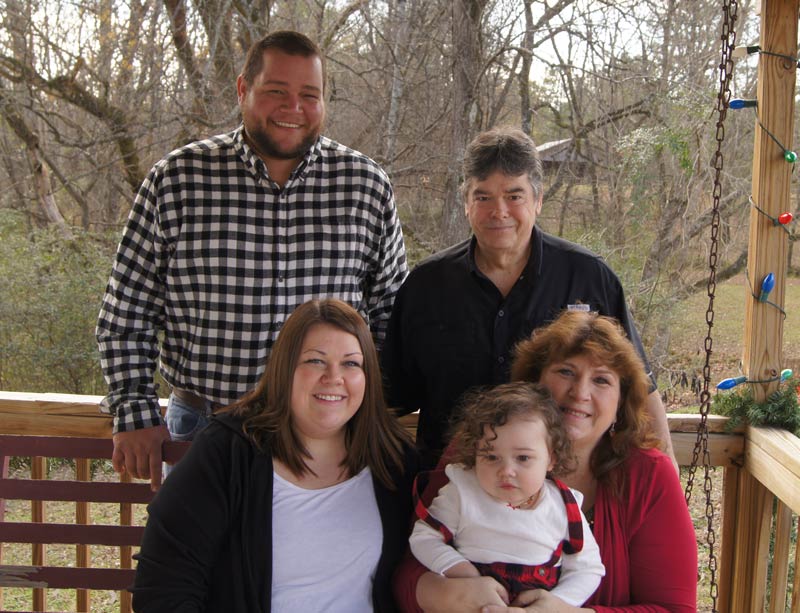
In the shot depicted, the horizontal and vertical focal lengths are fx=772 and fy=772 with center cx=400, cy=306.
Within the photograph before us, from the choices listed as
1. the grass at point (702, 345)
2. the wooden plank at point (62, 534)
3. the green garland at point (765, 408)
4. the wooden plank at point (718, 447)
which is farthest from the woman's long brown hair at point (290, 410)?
the grass at point (702, 345)

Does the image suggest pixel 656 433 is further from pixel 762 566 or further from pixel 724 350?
pixel 724 350

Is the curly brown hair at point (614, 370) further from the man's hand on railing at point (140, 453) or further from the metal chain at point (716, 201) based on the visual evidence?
the man's hand on railing at point (140, 453)

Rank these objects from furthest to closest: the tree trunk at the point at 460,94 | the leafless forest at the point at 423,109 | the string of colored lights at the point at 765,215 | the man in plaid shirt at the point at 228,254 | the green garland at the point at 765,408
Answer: the tree trunk at the point at 460,94 → the leafless forest at the point at 423,109 → the green garland at the point at 765,408 → the string of colored lights at the point at 765,215 → the man in plaid shirt at the point at 228,254

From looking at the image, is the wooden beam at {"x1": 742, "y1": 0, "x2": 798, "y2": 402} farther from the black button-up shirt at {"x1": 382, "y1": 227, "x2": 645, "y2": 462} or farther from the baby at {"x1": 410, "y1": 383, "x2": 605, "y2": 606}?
the baby at {"x1": 410, "y1": 383, "x2": 605, "y2": 606}

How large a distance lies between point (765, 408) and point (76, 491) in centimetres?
219

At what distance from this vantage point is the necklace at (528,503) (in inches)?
65.2

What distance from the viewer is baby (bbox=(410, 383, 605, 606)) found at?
1.63 m

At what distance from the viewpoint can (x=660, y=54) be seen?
5.02m

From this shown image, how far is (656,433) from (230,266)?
1.28 m

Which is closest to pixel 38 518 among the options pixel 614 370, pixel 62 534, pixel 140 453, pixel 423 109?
pixel 62 534

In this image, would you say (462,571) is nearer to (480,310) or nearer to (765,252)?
(480,310)

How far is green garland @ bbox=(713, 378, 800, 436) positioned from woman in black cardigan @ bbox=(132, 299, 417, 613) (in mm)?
1310

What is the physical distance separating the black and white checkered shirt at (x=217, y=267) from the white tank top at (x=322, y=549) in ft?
1.96

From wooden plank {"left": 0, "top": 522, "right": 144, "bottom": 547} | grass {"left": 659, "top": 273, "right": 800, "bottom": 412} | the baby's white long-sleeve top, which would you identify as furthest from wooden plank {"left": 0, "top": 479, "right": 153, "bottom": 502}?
grass {"left": 659, "top": 273, "right": 800, "bottom": 412}
